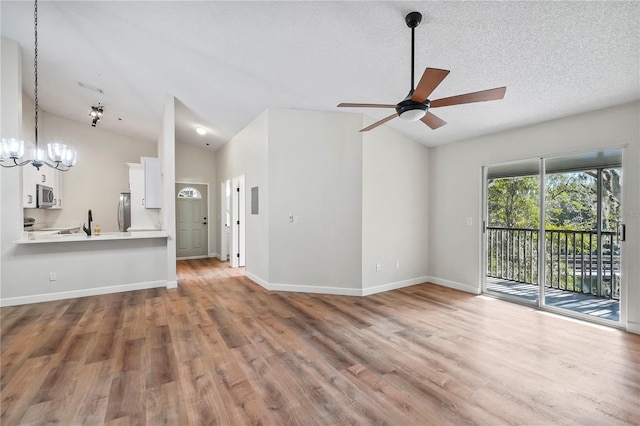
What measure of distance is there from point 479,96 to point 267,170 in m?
3.21

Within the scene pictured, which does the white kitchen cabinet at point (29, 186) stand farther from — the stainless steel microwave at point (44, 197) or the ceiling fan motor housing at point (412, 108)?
the ceiling fan motor housing at point (412, 108)

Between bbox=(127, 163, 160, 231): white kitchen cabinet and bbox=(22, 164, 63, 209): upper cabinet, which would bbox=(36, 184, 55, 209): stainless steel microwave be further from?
bbox=(127, 163, 160, 231): white kitchen cabinet

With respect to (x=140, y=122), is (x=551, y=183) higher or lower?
lower

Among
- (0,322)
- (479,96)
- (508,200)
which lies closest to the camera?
(479,96)

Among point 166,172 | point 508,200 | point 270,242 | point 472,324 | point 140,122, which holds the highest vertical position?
Answer: point 140,122

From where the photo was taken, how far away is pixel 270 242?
179 inches

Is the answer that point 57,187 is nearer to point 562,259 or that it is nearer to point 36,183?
point 36,183

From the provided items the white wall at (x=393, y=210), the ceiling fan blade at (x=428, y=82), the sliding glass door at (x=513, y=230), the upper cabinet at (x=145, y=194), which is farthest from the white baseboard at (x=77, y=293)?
the sliding glass door at (x=513, y=230)

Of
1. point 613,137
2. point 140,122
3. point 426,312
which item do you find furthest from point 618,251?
point 140,122

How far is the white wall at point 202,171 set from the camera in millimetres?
7449

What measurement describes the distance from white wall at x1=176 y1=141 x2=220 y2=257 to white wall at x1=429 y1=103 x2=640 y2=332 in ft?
18.2

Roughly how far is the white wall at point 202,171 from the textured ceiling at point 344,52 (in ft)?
9.42

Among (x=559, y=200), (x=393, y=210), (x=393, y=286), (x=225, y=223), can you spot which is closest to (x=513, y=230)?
(x=559, y=200)

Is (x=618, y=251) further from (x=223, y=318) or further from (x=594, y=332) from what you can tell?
(x=223, y=318)
